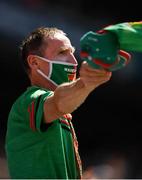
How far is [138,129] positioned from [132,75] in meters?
0.69

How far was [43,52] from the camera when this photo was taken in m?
3.48

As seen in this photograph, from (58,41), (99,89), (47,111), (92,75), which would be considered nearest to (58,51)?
(58,41)

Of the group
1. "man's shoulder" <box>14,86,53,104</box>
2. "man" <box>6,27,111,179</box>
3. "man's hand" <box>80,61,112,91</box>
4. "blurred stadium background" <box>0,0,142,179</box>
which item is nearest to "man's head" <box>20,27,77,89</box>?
"man" <box>6,27,111,179</box>

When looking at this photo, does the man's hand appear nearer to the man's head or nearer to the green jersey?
the green jersey

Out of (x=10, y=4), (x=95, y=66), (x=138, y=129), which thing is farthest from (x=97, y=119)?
(x=95, y=66)

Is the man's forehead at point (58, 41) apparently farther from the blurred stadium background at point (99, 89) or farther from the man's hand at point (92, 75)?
the blurred stadium background at point (99, 89)

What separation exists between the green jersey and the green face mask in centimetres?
13

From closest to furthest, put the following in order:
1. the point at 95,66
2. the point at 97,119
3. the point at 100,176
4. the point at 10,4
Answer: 1. the point at 95,66
2. the point at 100,176
3. the point at 10,4
4. the point at 97,119

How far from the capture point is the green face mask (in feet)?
11.3

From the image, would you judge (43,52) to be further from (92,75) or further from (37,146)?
(92,75)

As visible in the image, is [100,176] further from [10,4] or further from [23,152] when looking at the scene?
[23,152]

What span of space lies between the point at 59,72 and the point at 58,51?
110 mm

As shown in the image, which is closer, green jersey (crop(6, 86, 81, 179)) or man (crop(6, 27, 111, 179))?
man (crop(6, 27, 111, 179))

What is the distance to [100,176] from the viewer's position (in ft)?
21.7
